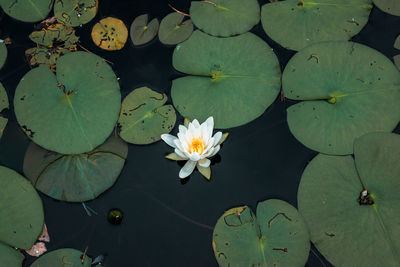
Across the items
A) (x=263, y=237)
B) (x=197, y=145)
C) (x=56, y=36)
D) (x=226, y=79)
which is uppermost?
(x=56, y=36)

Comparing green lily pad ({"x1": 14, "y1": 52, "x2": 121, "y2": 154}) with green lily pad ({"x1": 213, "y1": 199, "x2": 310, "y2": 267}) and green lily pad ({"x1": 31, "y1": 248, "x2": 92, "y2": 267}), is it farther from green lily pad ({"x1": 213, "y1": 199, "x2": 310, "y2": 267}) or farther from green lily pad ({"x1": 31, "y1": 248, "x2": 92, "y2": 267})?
green lily pad ({"x1": 213, "y1": 199, "x2": 310, "y2": 267})

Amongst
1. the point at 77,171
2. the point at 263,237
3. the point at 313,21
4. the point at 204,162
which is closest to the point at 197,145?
the point at 204,162

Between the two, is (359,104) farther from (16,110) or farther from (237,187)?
(16,110)

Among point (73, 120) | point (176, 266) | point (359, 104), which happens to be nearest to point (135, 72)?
point (73, 120)

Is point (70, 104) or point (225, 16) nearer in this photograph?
Result: point (70, 104)

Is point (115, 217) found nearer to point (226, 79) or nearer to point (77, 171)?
point (77, 171)

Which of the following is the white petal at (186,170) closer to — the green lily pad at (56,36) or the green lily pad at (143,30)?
the green lily pad at (143,30)
